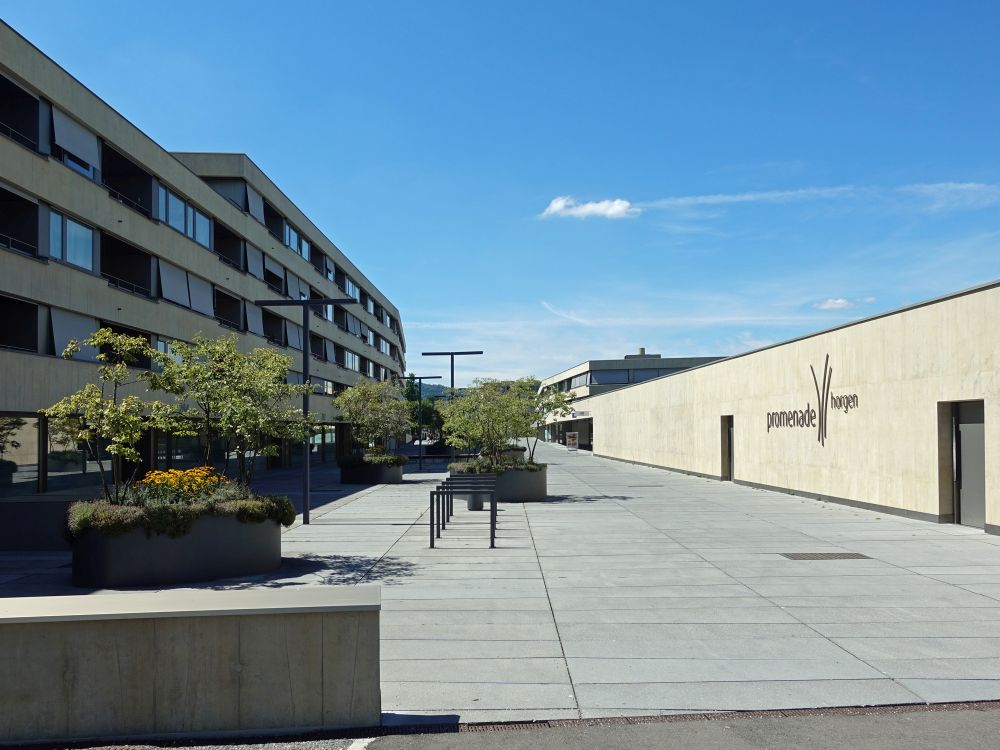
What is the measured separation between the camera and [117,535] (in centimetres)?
1095

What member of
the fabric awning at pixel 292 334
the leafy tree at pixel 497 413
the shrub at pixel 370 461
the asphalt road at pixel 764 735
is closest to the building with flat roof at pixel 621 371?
the fabric awning at pixel 292 334

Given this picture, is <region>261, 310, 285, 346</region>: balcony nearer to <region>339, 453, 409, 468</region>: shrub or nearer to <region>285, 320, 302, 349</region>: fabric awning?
<region>285, 320, 302, 349</region>: fabric awning

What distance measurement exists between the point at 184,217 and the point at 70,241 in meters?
9.30

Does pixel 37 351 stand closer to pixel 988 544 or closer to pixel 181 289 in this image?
pixel 181 289

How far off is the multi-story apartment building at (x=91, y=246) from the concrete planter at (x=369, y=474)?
21.8 ft

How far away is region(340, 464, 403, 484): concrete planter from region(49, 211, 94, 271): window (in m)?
12.0

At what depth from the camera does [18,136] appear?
2195 cm

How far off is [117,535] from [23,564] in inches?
A: 129

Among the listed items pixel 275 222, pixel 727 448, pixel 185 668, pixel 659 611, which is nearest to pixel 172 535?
pixel 185 668

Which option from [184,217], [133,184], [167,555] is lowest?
[167,555]

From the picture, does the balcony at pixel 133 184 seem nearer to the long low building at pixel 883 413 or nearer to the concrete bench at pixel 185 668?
the long low building at pixel 883 413

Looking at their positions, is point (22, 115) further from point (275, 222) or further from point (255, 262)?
point (275, 222)

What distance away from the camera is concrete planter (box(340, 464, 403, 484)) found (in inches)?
1277

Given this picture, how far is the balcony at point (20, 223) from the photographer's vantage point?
71.5ft
